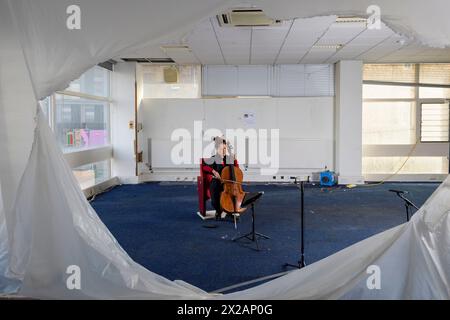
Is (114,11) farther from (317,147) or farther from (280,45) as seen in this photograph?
(317,147)

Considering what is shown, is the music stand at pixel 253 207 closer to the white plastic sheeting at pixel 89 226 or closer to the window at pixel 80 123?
the white plastic sheeting at pixel 89 226

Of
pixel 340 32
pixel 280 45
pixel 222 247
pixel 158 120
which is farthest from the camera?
pixel 158 120

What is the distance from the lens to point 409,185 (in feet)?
27.4

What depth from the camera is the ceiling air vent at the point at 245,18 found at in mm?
5078

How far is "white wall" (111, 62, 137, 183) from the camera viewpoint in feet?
28.2

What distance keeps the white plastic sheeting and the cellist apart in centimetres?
265

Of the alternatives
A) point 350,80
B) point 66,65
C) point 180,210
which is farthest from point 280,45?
point 66,65

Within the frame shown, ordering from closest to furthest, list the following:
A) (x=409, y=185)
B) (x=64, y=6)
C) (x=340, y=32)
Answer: (x=64, y=6)
(x=340, y=32)
(x=409, y=185)

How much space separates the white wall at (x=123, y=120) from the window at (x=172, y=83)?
0.51 metres

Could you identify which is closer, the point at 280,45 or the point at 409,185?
the point at 280,45

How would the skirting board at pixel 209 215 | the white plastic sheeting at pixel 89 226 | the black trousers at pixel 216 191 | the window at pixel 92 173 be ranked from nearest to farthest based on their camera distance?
the white plastic sheeting at pixel 89 226
the black trousers at pixel 216 191
the skirting board at pixel 209 215
the window at pixel 92 173

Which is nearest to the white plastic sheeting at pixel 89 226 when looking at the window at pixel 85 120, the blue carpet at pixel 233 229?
the blue carpet at pixel 233 229

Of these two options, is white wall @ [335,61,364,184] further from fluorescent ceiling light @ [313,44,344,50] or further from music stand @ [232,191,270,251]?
music stand @ [232,191,270,251]

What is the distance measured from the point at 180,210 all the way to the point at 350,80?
15.4ft
